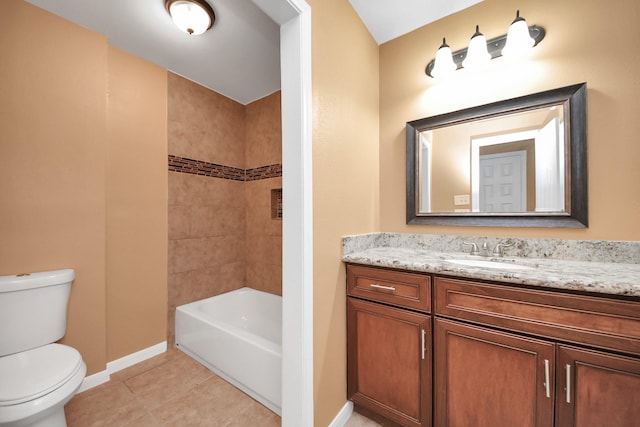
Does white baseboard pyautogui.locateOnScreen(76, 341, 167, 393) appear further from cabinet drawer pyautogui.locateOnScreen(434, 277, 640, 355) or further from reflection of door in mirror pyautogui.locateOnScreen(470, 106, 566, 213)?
reflection of door in mirror pyautogui.locateOnScreen(470, 106, 566, 213)

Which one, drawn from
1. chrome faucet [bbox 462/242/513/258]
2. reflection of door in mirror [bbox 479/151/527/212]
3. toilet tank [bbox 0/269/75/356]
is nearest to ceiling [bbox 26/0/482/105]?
reflection of door in mirror [bbox 479/151/527/212]

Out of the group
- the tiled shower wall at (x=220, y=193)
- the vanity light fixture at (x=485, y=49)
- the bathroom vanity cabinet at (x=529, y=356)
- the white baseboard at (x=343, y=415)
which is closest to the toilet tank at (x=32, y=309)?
the tiled shower wall at (x=220, y=193)

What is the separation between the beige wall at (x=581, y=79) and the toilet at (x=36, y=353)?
6.91ft

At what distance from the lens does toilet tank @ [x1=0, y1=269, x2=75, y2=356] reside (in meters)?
1.32

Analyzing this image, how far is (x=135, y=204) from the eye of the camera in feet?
6.55

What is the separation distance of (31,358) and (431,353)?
2.01 metres

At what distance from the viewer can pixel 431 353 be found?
121 centimetres

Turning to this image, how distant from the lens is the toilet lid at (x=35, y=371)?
1.02 meters

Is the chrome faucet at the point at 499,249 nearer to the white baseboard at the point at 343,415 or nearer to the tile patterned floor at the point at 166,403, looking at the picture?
the white baseboard at the point at 343,415

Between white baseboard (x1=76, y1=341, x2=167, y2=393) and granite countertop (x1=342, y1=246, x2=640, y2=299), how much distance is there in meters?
1.87

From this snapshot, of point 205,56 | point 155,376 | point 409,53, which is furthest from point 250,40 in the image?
point 155,376

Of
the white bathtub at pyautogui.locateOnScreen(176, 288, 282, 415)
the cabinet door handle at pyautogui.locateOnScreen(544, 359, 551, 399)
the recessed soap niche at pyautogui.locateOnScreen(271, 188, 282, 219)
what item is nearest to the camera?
the cabinet door handle at pyautogui.locateOnScreen(544, 359, 551, 399)

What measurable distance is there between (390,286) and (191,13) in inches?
77.2

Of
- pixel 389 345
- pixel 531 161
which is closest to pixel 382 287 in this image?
pixel 389 345
